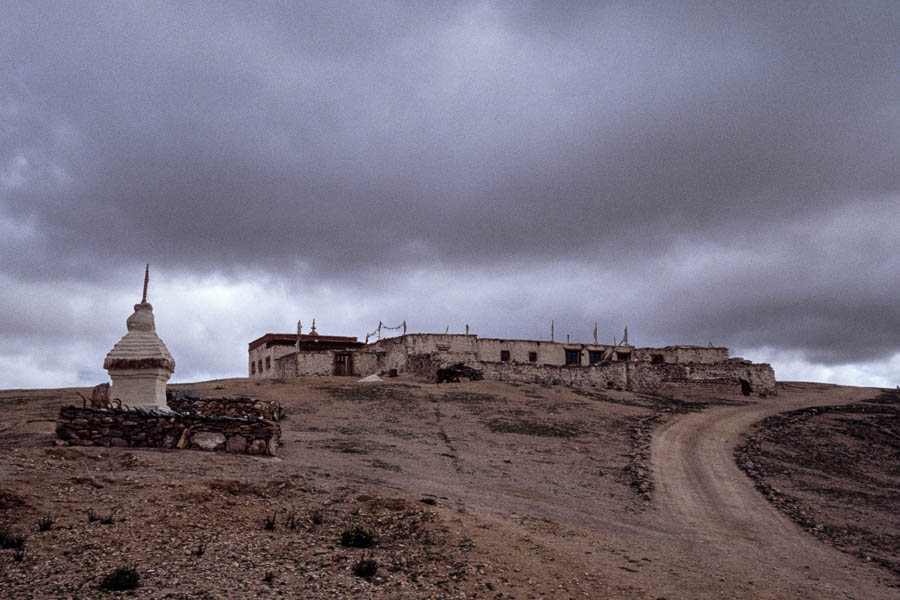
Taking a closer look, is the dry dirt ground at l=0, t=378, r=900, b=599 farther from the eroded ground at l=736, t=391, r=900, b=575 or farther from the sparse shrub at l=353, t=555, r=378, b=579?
the eroded ground at l=736, t=391, r=900, b=575

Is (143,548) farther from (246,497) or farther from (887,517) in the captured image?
(887,517)

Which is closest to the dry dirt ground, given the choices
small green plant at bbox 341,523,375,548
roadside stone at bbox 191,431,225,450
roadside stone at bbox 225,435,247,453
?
small green plant at bbox 341,523,375,548

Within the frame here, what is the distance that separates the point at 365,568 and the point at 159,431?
8530mm

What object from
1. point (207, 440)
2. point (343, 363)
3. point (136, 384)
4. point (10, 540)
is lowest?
point (10, 540)

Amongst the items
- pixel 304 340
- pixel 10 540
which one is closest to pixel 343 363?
pixel 304 340

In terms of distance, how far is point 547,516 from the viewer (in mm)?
12234

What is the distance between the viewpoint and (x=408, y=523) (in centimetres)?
971

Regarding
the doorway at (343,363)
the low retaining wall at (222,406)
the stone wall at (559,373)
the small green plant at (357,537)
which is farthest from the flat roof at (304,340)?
the small green plant at (357,537)

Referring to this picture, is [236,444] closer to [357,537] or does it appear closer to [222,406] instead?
[357,537]

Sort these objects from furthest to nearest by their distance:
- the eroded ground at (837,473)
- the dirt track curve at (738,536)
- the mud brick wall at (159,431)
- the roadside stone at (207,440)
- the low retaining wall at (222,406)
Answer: the low retaining wall at (222,406) < the eroded ground at (837,473) < the roadside stone at (207,440) < the mud brick wall at (159,431) < the dirt track curve at (738,536)

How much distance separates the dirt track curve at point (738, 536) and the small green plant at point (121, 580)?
8.02m

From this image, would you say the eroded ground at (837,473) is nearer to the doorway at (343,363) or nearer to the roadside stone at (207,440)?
the roadside stone at (207,440)

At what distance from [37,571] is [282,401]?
2235 centimetres

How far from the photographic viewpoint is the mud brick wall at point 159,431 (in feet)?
42.8
